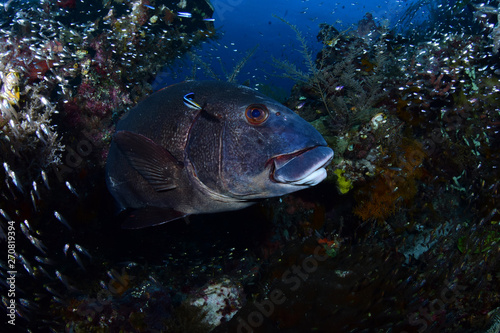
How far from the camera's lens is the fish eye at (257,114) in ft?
6.93

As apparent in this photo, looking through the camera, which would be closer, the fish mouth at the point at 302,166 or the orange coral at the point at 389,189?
the fish mouth at the point at 302,166

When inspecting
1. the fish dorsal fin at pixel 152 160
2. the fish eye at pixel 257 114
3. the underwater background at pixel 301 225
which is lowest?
the underwater background at pixel 301 225

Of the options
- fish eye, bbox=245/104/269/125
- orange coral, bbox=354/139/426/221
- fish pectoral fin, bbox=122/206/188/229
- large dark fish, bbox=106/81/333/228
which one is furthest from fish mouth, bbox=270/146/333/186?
orange coral, bbox=354/139/426/221

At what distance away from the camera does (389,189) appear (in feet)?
15.1

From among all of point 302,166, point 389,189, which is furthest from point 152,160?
point 389,189

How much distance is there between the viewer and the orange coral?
4.61 m

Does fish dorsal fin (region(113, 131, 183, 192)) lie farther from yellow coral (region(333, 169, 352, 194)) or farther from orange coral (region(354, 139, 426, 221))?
orange coral (region(354, 139, 426, 221))

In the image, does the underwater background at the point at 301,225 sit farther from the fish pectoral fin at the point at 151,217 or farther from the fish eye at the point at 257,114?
the fish eye at the point at 257,114

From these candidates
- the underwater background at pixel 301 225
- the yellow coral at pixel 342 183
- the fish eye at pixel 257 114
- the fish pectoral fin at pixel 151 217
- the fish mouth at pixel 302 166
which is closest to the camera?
the fish mouth at pixel 302 166

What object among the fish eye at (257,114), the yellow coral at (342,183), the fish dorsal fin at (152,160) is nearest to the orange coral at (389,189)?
the yellow coral at (342,183)

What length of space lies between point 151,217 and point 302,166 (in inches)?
59.0

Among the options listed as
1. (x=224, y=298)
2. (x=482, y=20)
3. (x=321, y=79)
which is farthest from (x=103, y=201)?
(x=482, y=20)

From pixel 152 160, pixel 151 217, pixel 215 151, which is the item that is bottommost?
pixel 151 217

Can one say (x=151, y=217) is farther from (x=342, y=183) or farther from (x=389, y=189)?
(x=389, y=189)
